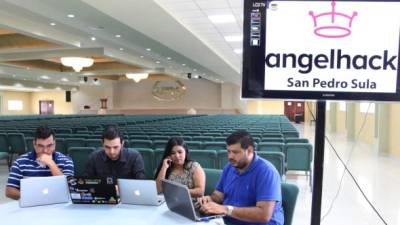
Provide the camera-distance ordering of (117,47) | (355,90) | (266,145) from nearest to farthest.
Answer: (355,90) < (266,145) < (117,47)

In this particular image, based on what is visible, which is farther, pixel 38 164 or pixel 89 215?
pixel 38 164

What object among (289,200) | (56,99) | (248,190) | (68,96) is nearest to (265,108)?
(68,96)

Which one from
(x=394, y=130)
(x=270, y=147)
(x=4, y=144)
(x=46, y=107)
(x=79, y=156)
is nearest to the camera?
A: (x=79, y=156)

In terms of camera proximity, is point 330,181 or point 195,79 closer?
point 330,181

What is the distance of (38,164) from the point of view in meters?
2.99

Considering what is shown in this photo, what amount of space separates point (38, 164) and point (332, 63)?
2563 mm

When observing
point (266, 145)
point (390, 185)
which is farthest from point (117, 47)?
point (390, 185)

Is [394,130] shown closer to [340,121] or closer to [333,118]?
[340,121]

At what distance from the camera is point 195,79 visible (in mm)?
30438

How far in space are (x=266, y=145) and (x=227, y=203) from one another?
311 centimetres

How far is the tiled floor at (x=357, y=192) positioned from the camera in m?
4.10

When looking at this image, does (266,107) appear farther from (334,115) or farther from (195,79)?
(334,115)

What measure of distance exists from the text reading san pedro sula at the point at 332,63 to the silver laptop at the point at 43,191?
67.5 inches

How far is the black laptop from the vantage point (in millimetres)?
2336
